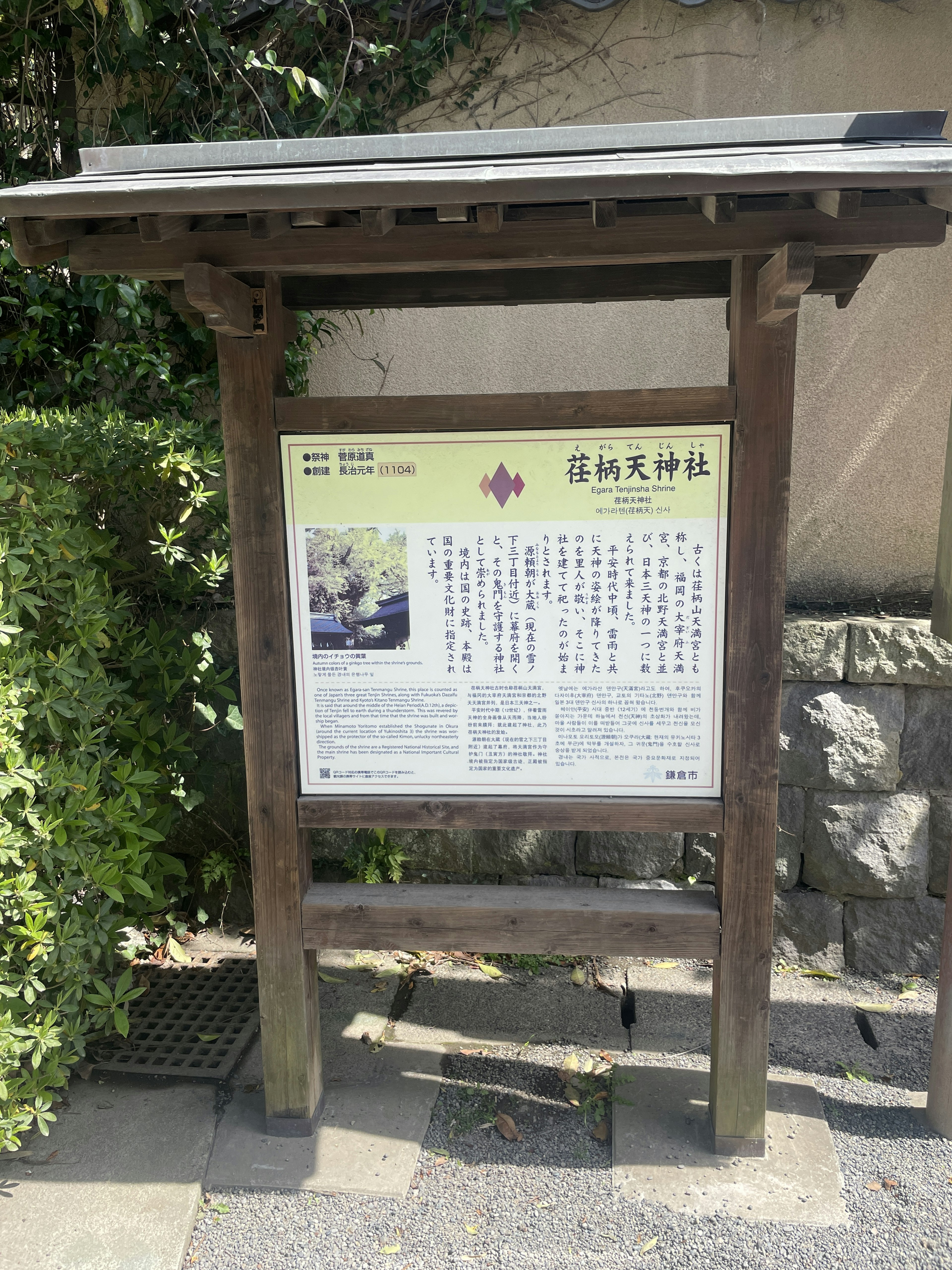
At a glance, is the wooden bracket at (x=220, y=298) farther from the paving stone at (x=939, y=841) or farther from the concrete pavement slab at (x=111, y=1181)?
the paving stone at (x=939, y=841)

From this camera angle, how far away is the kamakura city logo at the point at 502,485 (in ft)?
8.61

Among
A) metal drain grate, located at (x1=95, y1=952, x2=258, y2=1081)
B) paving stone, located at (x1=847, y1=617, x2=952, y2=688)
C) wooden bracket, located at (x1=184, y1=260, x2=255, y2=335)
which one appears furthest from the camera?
paving stone, located at (x1=847, y1=617, x2=952, y2=688)

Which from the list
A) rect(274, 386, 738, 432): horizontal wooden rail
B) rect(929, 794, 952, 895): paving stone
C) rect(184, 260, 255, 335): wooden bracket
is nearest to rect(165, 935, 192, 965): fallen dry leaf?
rect(274, 386, 738, 432): horizontal wooden rail

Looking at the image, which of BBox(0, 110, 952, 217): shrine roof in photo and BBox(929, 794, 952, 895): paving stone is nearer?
BBox(0, 110, 952, 217): shrine roof in photo

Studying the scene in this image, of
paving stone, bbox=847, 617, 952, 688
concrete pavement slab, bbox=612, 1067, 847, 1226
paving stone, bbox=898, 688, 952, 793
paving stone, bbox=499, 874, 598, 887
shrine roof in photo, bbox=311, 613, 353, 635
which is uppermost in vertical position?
shrine roof in photo, bbox=311, 613, 353, 635

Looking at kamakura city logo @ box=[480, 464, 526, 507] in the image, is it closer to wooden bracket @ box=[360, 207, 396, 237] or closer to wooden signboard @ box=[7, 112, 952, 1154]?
wooden signboard @ box=[7, 112, 952, 1154]

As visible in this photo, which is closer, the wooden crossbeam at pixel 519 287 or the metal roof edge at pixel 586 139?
the metal roof edge at pixel 586 139

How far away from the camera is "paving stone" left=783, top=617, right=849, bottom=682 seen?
380 cm

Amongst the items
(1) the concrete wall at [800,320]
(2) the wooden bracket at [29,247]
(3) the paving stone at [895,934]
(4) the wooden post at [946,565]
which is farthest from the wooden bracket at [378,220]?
(3) the paving stone at [895,934]

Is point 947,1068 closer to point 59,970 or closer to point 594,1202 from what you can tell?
point 594,1202

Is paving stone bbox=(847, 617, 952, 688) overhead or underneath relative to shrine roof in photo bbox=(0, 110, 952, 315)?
underneath

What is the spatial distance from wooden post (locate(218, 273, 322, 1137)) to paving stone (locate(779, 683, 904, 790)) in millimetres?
2225

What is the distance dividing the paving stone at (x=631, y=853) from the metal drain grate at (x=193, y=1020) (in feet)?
5.13

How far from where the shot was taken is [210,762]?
13.0 ft
